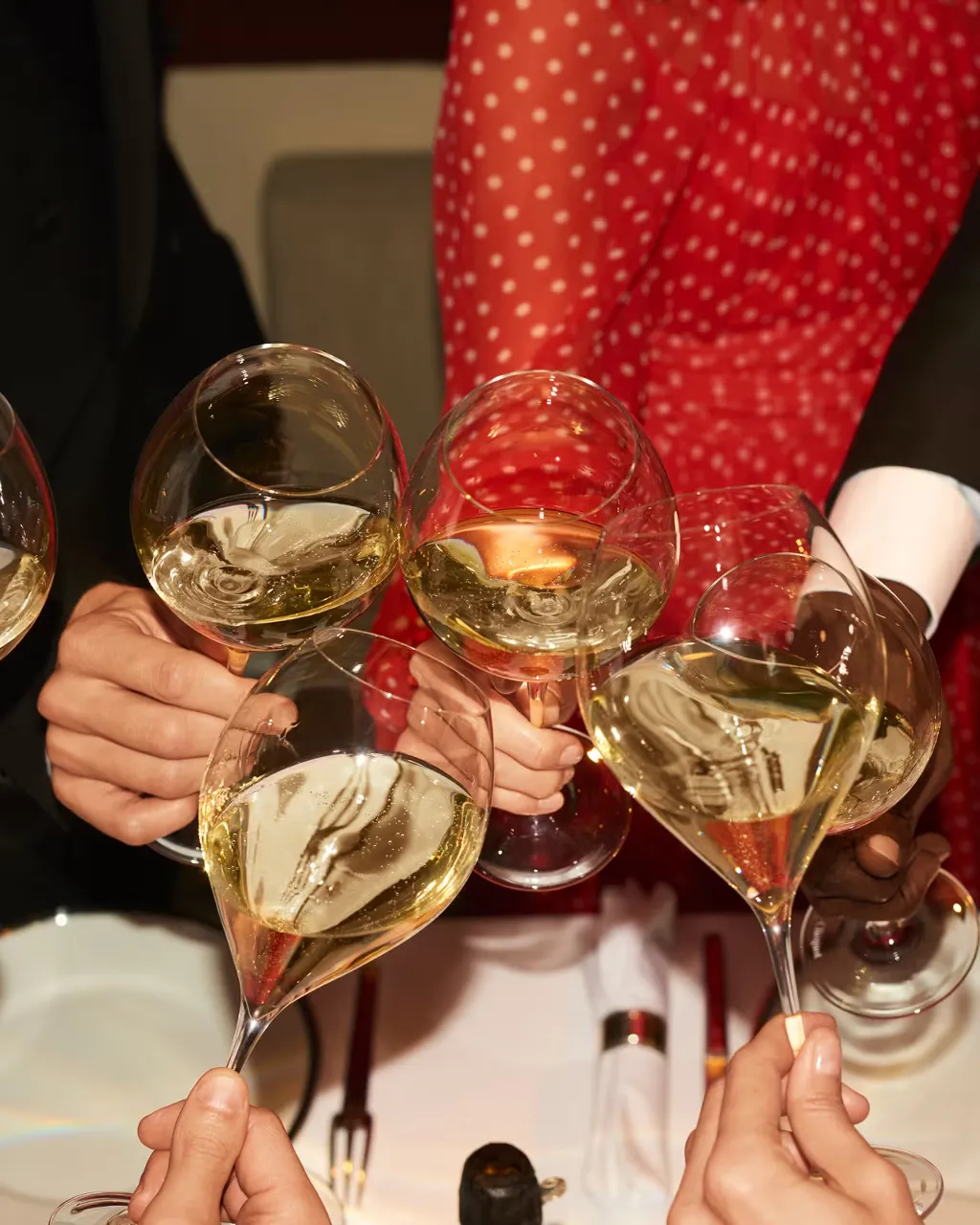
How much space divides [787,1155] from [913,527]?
590mm

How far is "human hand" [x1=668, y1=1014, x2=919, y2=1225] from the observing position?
1.98 feet

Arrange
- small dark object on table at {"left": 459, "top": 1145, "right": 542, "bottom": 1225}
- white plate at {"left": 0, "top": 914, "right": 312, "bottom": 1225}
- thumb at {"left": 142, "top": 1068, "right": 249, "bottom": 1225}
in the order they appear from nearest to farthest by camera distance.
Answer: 1. thumb at {"left": 142, "top": 1068, "right": 249, "bottom": 1225}
2. small dark object on table at {"left": 459, "top": 1145, "right": 542, "bottom": 1225}
3. white plate at {"left": 0, "top": 914, "right": 312, "bottom": 1225}

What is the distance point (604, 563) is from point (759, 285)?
0.84 m

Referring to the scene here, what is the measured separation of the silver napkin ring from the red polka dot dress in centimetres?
64

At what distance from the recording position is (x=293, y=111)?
2.25 m

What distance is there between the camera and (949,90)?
138cm

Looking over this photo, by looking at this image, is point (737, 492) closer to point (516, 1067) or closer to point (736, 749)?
point (736, 749)

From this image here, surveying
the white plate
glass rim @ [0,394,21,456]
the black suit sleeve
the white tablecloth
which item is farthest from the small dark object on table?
the black suit sleeve

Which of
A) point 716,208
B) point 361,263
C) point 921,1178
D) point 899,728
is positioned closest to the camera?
point 899,728

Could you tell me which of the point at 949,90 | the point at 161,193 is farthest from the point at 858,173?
the point at 161,193

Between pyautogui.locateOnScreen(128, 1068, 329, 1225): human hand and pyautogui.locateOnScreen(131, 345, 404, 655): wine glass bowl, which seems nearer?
pyautogui.locateOnScreen(128, 1068, 329, 1225): human hand

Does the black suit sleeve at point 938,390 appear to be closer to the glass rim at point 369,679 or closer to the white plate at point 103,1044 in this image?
the glass rim at point 369,679

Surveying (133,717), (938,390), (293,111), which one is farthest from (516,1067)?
(293,111)

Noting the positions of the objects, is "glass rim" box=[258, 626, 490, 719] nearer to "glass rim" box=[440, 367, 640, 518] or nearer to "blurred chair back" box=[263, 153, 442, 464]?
"glass rim" box=[440, 367, 640, 518]
